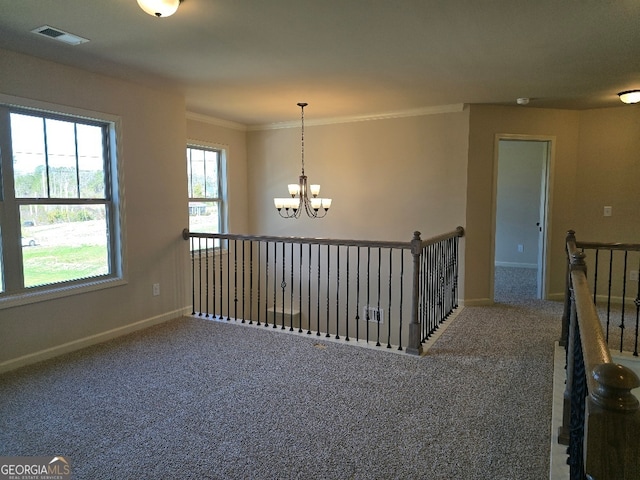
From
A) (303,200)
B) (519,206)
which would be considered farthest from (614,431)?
(519,206)

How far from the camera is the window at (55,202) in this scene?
317 cm

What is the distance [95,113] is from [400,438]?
3.50 metres

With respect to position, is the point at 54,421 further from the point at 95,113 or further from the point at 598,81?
the point at 598,81

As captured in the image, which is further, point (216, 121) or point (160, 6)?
point (216, 121)

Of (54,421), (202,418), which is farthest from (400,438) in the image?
(54,421)

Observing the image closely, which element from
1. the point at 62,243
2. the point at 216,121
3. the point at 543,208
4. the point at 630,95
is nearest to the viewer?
the point at 62,243

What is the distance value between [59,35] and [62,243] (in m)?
1.65

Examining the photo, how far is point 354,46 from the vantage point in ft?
9.66

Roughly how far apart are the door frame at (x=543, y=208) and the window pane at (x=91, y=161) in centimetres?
417

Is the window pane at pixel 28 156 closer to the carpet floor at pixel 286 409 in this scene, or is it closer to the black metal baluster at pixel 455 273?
the carpet floor at pixel 286 409

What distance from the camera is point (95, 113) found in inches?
144

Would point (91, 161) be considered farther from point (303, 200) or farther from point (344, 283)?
point (344, 283)

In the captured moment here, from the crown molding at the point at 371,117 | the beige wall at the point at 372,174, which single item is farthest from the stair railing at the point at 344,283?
the crown molding at the point at 371,117

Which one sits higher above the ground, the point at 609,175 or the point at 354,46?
the point at 354,46
